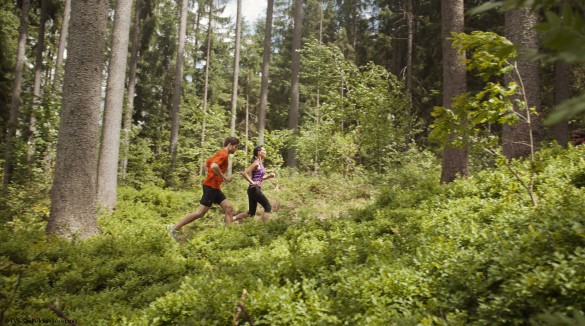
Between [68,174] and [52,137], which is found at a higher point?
[52,137]

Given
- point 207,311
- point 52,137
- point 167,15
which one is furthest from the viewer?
point 167,15

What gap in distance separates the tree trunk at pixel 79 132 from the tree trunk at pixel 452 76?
717 cm

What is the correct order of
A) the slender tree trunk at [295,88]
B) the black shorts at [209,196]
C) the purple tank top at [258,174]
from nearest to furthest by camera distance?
the black shorts at [209,196]
the purple tank top at [258,174]
the slender tree trunk at [295,88]

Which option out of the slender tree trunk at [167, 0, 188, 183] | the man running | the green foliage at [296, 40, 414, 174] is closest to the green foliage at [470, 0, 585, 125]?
the man running

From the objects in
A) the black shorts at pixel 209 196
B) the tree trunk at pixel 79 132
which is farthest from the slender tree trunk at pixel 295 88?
the tree trunk at pixel 79 132

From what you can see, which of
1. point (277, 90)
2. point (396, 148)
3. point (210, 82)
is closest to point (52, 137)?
point (396, 148)

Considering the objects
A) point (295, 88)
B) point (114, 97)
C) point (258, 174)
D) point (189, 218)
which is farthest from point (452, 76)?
point (295, 88)

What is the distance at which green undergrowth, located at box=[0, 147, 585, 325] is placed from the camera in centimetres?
303

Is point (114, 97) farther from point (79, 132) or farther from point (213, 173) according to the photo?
point (213, 173)

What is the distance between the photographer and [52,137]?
44.4ft

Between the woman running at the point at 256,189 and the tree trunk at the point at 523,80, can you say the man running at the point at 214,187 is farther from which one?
the tree trunk at the point at 523,80

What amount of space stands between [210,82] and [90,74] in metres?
26.0

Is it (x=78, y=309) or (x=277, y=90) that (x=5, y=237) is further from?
(x=277, y=90)

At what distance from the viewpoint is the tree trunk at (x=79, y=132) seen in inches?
262
